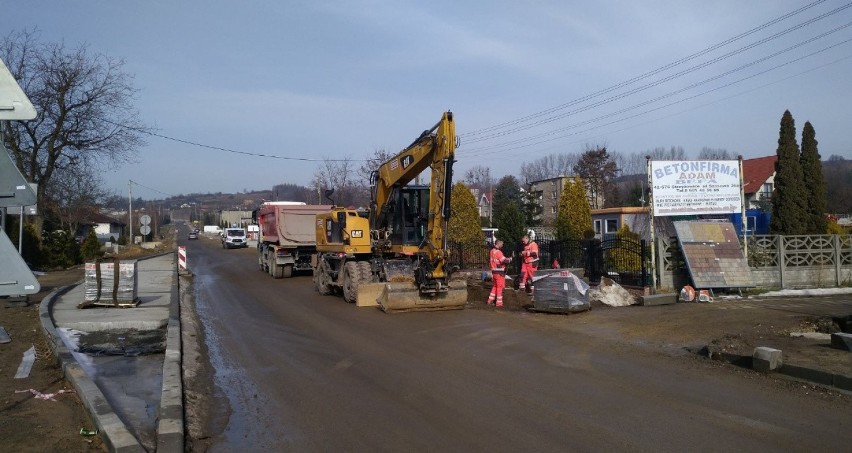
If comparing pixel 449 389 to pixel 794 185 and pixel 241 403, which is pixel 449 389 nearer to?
pixel 241 403

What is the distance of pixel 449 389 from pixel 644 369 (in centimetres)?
294

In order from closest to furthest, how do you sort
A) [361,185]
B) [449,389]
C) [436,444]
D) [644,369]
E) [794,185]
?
[436,444], [449,389], [644,369], [794,185], [361,185]

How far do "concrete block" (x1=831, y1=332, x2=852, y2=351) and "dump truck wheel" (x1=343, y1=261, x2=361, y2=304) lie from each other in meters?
10.7

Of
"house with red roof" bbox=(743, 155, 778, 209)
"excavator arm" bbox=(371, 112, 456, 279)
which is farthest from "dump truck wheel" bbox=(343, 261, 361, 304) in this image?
"house with red roof" bbox=(743, 155, 778, 209)

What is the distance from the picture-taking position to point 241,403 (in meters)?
7.80

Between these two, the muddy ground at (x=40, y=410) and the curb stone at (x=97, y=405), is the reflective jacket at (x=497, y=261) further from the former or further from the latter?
the muddy ground at (x=40, y=410)

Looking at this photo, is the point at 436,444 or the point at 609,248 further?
the point at 609,248

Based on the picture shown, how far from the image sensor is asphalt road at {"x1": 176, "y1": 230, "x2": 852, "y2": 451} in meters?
6.19

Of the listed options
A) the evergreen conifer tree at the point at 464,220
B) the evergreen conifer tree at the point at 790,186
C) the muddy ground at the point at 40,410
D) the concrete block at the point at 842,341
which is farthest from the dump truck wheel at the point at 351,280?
the evergreen conifer tree at the point at 464,220

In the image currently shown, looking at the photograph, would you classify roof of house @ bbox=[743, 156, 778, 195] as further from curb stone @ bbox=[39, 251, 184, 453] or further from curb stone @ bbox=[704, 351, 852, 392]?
curb stone @ bbox=[39, 251, 184, 453]

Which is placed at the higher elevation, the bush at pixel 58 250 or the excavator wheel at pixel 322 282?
the bush at pixel 58 250

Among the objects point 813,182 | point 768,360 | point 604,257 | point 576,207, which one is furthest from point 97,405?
A: point 576,207

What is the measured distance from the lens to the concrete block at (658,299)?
16.1 metres

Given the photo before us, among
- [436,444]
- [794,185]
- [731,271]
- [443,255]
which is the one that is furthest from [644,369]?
[794,185]
